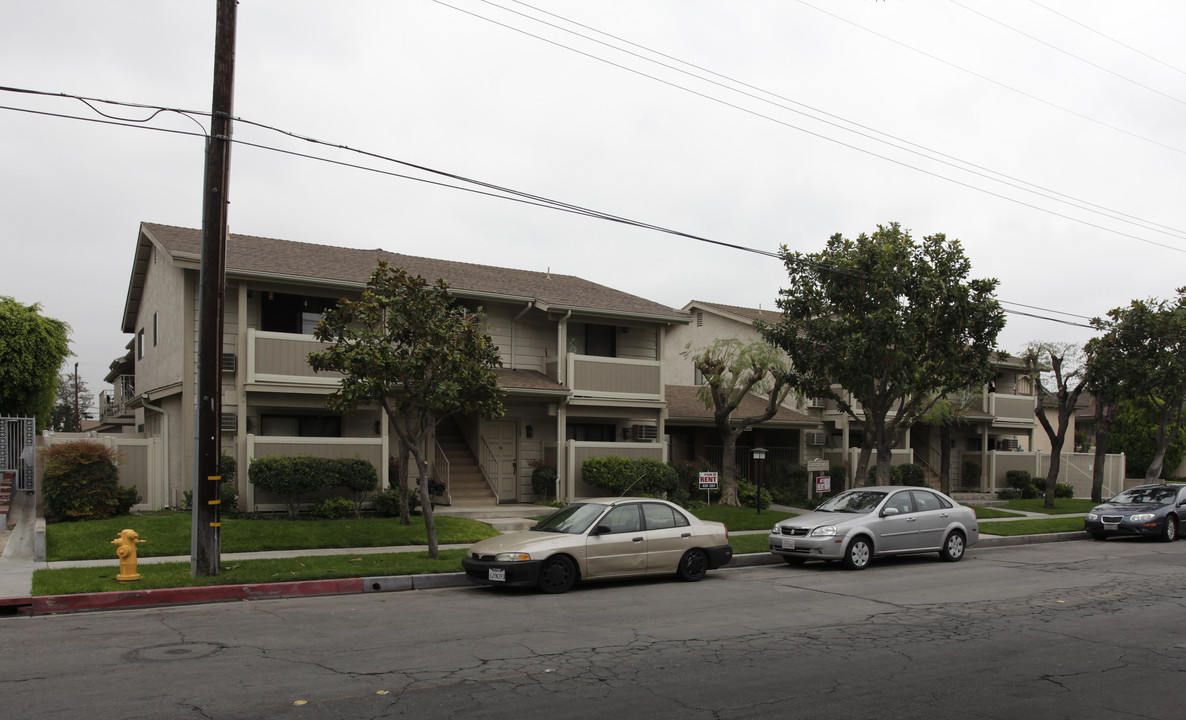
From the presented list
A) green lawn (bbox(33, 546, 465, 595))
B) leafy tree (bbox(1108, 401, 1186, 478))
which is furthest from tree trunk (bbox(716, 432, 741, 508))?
leafy tree (bbox(1108, 401, 1186, 478))

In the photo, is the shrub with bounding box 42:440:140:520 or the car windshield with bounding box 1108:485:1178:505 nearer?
the shrub with bounding box 42:440:140:520

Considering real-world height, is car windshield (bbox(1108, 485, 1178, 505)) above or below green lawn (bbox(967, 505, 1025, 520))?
above

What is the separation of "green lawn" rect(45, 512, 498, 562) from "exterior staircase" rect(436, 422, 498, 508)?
2.94m

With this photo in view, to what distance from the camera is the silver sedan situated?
1512 cm

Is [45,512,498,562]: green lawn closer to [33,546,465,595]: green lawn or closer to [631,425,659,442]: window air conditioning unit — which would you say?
[33,546,465,595]: green lawn

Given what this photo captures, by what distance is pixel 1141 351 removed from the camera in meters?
26.0

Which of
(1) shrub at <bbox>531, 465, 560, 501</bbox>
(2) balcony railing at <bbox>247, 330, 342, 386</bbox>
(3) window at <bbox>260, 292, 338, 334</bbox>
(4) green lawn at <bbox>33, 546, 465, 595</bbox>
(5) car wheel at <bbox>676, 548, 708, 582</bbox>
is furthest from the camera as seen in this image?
(1) shrub at <bbox>531, 465, 560, 501</bbox>

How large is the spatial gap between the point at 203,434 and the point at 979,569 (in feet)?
41.5

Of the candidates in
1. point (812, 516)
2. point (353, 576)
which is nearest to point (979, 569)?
point (812, 516)

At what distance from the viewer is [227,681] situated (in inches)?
284

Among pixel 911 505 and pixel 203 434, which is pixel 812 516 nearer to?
pixel 911 505

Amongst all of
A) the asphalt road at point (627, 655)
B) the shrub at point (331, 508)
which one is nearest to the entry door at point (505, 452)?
the shrub at point (331, 508)

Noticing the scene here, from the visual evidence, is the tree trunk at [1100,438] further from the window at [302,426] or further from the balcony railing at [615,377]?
the window at [302,426]

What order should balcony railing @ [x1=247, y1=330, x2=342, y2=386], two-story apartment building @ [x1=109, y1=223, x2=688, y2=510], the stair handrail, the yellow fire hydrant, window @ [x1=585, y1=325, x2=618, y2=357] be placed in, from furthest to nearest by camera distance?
1. window @ [x1=585, y1=325, x2=618, y2=357]
2. the stair handrail
3. two-story apartment building @ [x1=109, y1=223, x2=688, y2=510]
4. balcony railing @ [x1=247, y1=330, x2=342, y2=386]
5. the yellow fire hydrant
